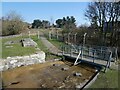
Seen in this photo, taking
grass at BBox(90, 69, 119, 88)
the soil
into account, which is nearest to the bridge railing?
grass at BBox(90, 69, 119, 88)

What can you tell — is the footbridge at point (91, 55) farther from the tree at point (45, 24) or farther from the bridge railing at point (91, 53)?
the tree at point (45, 24)

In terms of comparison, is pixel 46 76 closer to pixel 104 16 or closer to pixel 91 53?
pixel 91 53

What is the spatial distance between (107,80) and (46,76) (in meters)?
3.73

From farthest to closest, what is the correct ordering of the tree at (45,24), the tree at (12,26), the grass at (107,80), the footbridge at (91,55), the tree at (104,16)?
the tree at (45,24), the tree at (12,26), the tree at (104,16), the footbridge at (91,55), the grass at (107,80)

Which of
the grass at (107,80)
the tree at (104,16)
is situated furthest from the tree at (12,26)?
the grass at (107,80)

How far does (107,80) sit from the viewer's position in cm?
938

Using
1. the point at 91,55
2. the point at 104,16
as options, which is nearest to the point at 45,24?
the point at 104,16

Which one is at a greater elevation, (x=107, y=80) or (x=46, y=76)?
(x=107, y=80)

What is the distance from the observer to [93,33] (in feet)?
76.7

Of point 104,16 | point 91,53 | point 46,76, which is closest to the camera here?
point 46,76

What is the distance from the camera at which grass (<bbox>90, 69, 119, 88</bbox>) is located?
8744 mm

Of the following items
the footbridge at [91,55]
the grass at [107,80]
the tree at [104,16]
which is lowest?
the grass at [107,80]

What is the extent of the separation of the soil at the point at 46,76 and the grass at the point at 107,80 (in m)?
0.94

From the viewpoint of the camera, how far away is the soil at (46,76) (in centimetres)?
981
